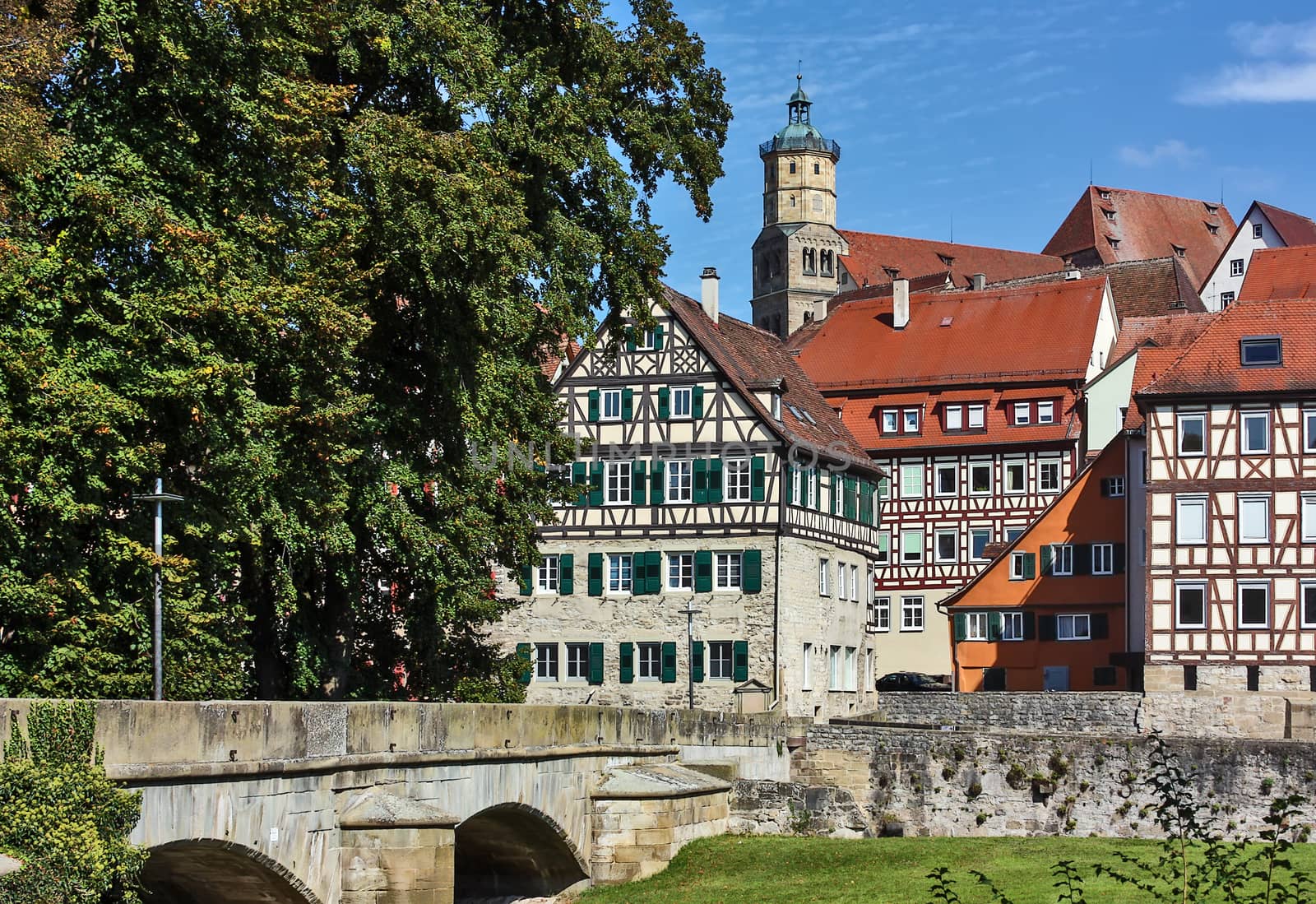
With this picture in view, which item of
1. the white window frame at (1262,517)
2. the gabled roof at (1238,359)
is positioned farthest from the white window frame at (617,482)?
the white window frame at (1262,517)

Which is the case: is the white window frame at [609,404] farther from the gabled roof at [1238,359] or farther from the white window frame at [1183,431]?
the white window frame at [1183,431]

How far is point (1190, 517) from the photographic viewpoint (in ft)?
147

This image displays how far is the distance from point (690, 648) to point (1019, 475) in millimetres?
16631

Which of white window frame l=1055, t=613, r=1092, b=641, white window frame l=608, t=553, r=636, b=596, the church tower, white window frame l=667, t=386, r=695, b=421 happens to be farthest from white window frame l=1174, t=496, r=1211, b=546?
the church tower

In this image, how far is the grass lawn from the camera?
82.4 ft

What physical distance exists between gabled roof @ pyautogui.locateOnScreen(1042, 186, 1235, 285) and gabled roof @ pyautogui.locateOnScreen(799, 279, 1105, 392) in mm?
34695

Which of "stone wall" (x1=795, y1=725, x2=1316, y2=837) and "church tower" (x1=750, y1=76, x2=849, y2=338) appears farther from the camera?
"church tower" (x1=750, y1=76, x2=849, y2=338)

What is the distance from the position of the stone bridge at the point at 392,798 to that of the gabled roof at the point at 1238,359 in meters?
19.6

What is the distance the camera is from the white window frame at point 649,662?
4631 centimetres

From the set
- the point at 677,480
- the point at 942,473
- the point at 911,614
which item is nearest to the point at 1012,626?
the point at 911,614

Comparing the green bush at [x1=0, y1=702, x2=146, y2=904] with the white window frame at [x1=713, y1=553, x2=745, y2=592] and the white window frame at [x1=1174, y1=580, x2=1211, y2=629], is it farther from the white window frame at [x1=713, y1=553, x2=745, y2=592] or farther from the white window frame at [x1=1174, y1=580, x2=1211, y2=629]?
the white window frame at [x1=1174, y1=580, x2=1211, y2=629]

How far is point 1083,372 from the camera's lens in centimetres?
5816

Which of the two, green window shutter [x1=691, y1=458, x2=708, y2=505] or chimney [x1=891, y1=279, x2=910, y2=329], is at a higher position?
chimney [x1=891, y1=279, x2=910, y2=329]

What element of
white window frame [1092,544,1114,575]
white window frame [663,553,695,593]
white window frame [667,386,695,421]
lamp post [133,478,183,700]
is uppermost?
white window frame [667,386,695,421]
